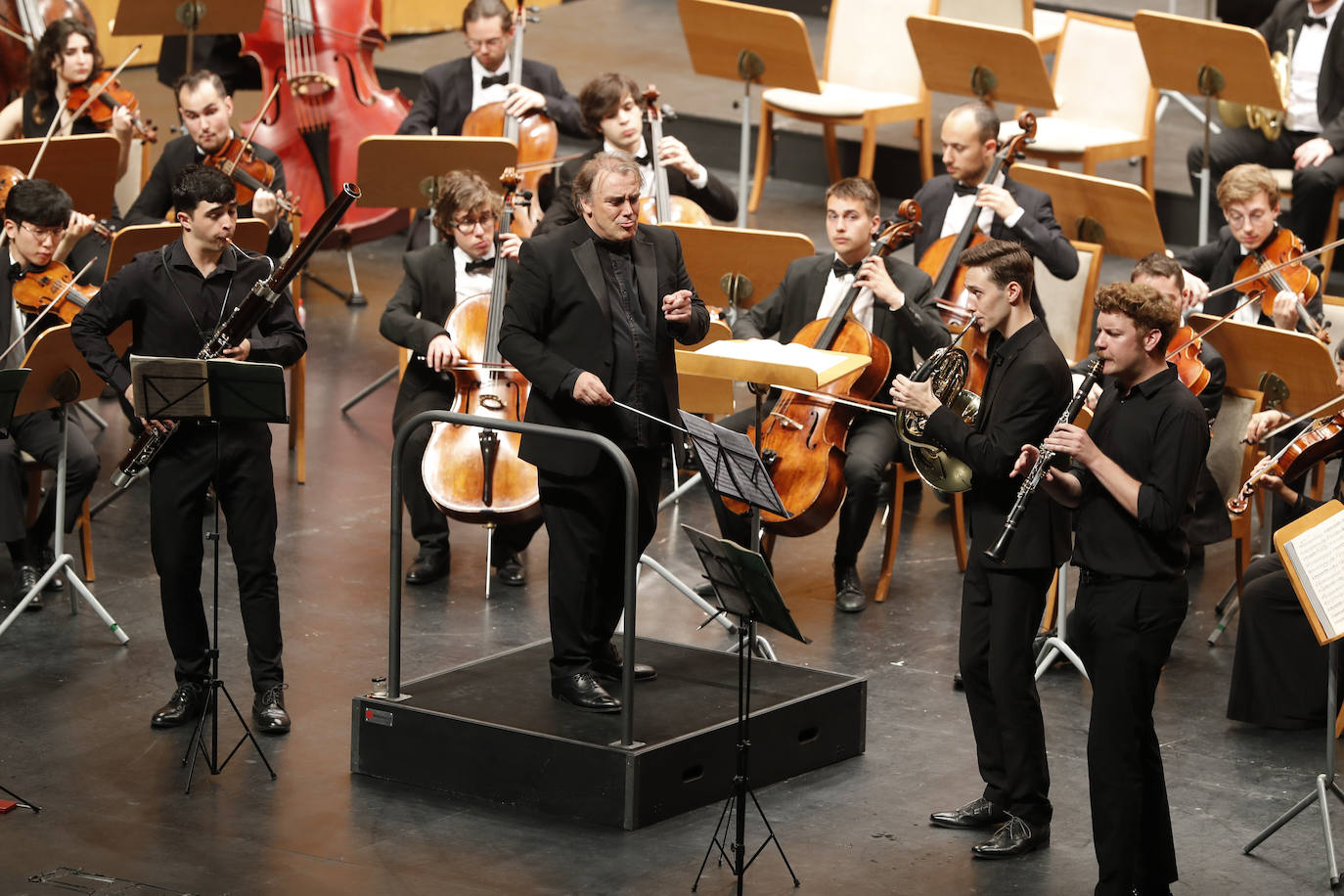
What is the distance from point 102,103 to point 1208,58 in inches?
163

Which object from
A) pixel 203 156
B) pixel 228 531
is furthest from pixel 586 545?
pixel 203 156

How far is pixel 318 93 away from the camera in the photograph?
8.32 metres

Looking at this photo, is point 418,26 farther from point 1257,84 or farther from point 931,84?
point 1257,84

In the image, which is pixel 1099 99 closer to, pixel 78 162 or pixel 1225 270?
pixel 1225 270

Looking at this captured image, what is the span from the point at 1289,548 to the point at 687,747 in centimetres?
142

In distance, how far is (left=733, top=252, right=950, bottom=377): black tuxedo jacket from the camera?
6.09m

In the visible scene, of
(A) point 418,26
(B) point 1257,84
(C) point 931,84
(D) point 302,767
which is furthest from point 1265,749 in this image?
(A) point 418,26

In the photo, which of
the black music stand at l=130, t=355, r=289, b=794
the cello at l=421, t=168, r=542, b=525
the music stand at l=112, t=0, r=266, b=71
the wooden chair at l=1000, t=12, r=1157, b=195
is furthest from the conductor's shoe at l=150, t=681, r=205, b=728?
the wooden chair at l=1000, t=12, r=1157, b=195

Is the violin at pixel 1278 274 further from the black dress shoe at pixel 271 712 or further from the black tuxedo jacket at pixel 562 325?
the black dress shoe at pixel 271 712

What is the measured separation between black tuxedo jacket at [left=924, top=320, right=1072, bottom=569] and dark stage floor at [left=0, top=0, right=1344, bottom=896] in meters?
0.73

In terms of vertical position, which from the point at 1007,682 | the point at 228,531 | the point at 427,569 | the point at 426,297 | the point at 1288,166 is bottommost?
the point at 427,569

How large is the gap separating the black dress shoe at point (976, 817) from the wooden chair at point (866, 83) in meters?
4.48

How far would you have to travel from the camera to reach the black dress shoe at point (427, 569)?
20.3 feet

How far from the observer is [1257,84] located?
7.43 meters
